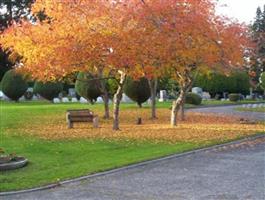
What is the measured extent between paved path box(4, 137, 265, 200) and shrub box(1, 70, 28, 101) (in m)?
30.0

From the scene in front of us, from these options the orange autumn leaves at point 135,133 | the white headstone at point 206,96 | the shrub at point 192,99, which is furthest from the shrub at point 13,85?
the white headstone at point 206,96

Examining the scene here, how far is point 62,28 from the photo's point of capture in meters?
19.1

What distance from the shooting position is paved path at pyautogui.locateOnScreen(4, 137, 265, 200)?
28.6 ft

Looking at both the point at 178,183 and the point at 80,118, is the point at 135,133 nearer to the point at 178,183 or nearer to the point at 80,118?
the point at 80,118

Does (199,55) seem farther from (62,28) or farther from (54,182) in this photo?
(54,182)

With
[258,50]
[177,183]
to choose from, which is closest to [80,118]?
[177,183]

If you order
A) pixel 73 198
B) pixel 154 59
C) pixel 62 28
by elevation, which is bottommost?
pixel 73 198

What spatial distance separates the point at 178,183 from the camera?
9.77m

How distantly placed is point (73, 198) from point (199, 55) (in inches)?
501

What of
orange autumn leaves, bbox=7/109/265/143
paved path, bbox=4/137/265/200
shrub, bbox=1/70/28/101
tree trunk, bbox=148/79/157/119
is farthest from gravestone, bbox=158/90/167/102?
paved path, bbox=4/137/265/200

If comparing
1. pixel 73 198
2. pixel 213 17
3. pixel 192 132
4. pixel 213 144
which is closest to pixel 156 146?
pixel 213 144

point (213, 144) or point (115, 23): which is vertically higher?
point (115, 23)

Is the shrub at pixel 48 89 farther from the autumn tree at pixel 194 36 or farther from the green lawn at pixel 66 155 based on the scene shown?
the green lawn at pixel 66 155

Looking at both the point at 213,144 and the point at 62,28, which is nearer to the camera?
the point at 213,144
